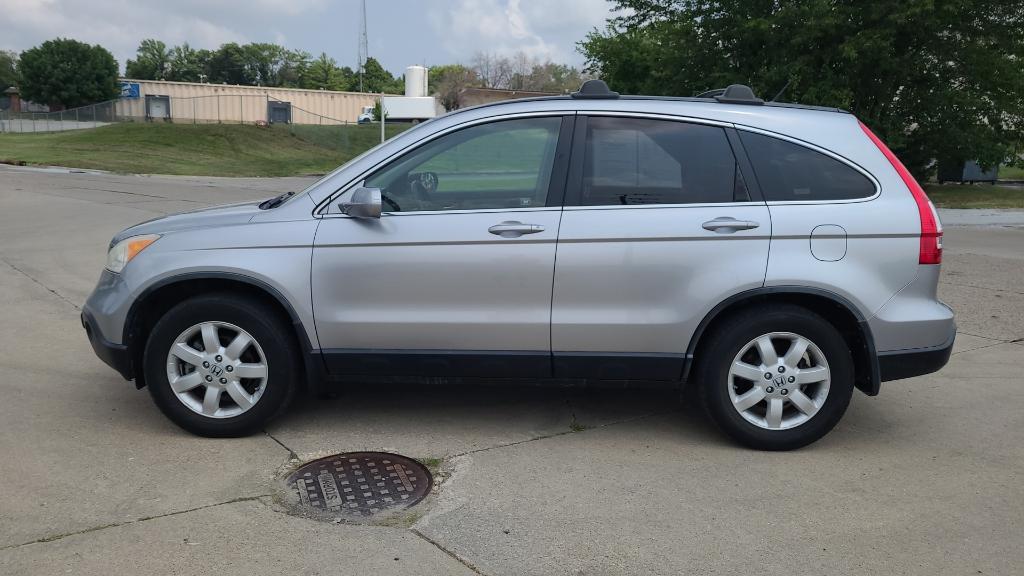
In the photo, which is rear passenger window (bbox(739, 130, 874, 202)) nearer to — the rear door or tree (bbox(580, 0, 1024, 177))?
the rear door

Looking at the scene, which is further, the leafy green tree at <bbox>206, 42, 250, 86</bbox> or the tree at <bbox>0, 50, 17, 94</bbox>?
the leafy green tree at <bbox>206, 42, 250, 86</bbox>

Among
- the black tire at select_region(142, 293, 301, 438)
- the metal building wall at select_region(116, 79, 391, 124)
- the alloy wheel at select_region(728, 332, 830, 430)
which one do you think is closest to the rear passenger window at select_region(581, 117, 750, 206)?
the alloy wheel at select_region(728, 332, 830, 430)

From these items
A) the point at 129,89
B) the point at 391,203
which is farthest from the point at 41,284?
the point at 129,89

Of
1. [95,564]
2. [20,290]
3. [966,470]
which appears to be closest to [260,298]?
[95,564]

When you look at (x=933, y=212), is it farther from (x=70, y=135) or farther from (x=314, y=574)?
(x=70, y=135)

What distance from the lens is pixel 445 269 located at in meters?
4.31

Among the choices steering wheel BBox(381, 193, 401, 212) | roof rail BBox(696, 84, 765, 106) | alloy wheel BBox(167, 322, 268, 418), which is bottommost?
alloy wheel BBox(167, 322, 268, 418)

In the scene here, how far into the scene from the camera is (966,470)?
4.26 meters

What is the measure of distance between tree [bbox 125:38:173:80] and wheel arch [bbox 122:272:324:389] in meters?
131

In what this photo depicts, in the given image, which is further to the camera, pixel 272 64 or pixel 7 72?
pixel 272 64

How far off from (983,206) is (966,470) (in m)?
20.0

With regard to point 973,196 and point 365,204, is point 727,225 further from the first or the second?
point 973,196

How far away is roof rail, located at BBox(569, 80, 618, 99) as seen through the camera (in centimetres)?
456

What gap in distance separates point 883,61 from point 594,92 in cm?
1800
